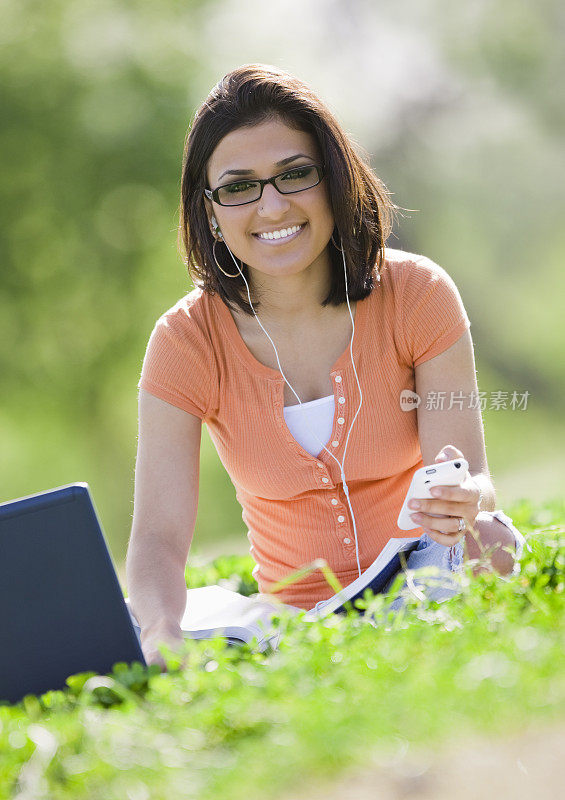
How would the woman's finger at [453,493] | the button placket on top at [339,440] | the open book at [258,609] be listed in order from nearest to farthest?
1. the woman's finger at [453,493]
2. the open book at [258,609]
3. the button placket on top at [339,440]

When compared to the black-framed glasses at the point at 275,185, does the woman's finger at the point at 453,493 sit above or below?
below

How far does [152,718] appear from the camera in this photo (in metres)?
1.49

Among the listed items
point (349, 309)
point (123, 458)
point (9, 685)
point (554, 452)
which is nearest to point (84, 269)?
point (123, 458)

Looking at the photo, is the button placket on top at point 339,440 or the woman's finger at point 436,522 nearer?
the woman's finger at point 436,522

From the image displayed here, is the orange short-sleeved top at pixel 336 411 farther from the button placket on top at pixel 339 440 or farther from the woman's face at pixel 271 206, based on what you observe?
the woman's face at pixel 271 206

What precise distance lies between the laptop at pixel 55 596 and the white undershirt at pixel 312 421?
3.56 ft

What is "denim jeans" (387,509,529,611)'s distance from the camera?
211 cm

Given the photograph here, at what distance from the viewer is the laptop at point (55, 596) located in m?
1.82

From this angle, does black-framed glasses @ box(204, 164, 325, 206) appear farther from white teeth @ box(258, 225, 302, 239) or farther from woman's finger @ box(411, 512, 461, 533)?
woman's finger @ box(411, 512, 461, 533)

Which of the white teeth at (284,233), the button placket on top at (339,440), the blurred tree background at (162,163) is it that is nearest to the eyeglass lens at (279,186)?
the white teeth at (284,233)

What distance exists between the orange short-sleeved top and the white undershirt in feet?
0.12

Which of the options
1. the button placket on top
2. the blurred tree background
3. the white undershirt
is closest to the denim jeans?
the button placket on top

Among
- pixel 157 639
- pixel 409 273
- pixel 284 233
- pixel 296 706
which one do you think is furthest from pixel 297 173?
pixel 296 706

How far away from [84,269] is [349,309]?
411 inches
